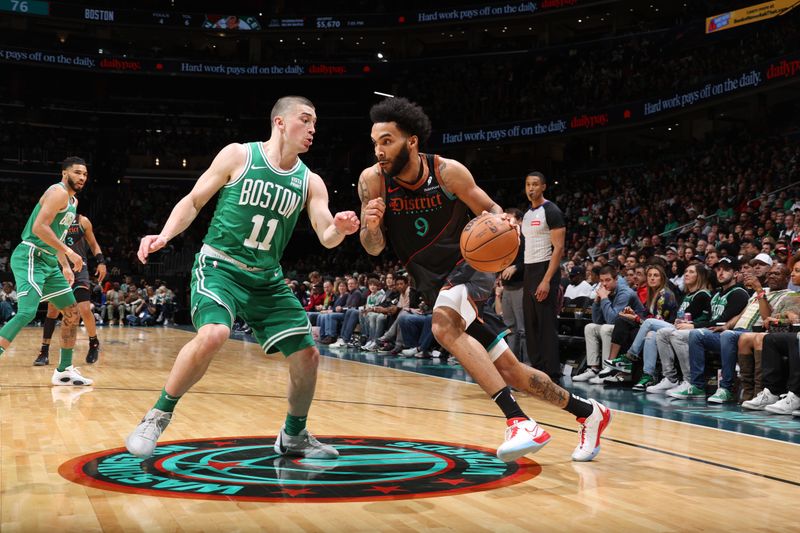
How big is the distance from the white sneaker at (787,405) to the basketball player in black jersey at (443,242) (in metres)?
2.76

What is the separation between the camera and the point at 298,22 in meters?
32.5

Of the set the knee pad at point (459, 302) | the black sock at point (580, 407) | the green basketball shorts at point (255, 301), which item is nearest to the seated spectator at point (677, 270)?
the black sock at point (580, 407)

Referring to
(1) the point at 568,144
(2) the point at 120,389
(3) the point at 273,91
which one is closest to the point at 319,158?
(3) the point at 273,91

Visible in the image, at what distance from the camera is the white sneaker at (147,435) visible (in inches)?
145

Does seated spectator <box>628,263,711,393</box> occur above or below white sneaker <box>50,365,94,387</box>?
above

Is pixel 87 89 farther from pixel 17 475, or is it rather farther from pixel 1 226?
pixel 17 475

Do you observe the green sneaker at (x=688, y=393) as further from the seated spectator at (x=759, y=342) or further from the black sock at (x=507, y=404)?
the black sock at (x=507, y=404)

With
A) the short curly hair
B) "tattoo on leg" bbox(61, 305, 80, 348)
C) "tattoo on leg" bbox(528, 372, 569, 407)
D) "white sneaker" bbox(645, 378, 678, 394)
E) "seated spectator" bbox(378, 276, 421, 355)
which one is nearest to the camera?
the short curly hair

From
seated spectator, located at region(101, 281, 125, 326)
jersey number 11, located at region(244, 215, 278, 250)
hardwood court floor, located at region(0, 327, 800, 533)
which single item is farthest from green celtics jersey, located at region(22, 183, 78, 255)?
seated spectator, located at region(101, 281, 125, 326)

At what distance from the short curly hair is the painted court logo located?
1737 millimetres

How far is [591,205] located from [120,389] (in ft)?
54.9

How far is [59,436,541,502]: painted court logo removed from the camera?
3.46 meters

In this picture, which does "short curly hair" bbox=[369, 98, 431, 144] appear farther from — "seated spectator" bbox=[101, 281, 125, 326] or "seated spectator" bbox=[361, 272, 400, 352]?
"seated spectator" bbox=[101, 281, 125, 326]

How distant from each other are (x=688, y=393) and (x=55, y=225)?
6073 mm
